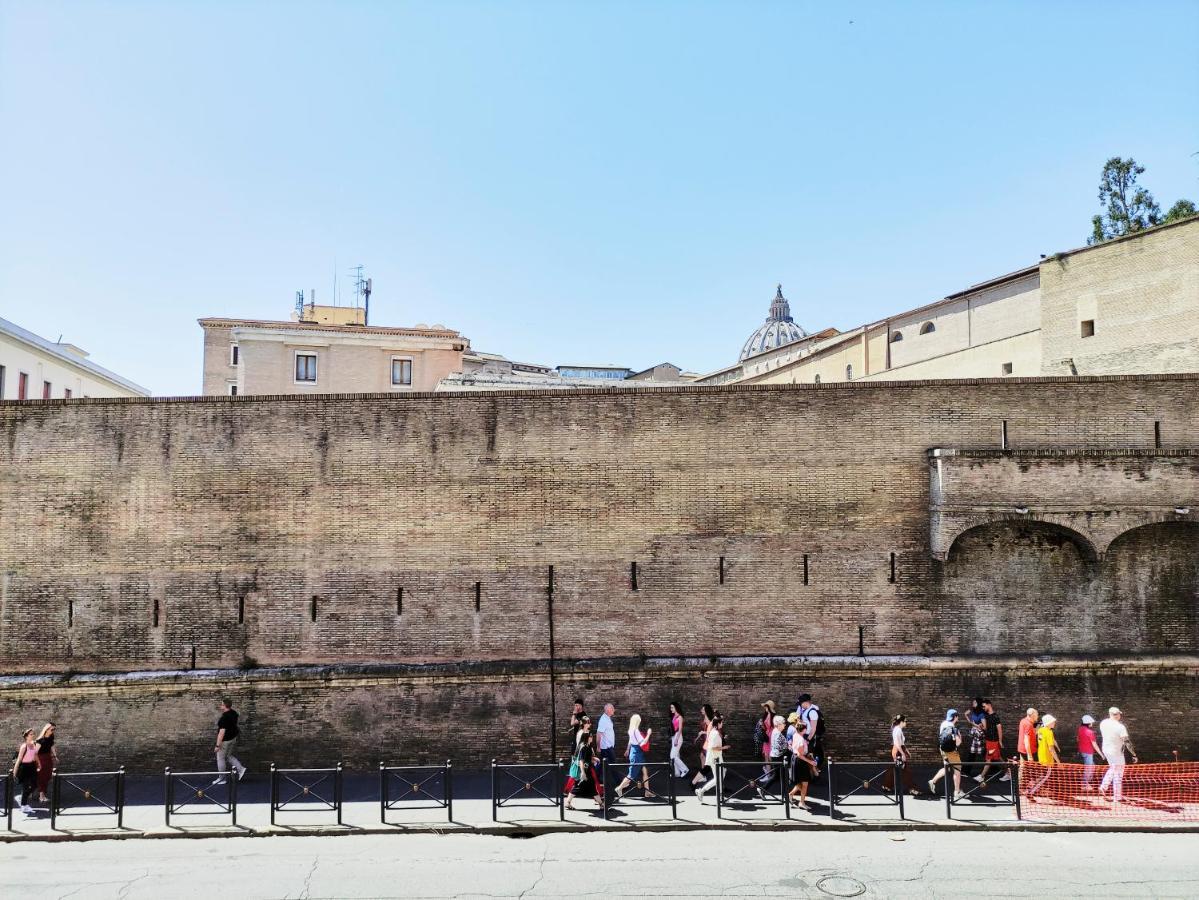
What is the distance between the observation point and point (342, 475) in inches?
504

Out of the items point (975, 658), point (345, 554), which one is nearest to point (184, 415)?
point (345, 554)

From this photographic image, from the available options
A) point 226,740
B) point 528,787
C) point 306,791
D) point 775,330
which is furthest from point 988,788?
point 775,330

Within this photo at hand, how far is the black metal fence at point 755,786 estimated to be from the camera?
10.3 m

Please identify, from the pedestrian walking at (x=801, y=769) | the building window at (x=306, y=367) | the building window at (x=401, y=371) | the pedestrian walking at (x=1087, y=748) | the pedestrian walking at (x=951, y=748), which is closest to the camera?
the pedestrian walking at (x=801, y=769)

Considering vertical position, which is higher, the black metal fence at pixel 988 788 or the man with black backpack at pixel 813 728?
the man with black backpack at pixel 813 728

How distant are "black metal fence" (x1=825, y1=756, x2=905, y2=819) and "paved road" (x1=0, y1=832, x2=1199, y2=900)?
0.57 m

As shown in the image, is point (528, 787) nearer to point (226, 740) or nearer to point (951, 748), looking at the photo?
point (226, 740)

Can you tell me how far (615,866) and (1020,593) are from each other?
7005mm

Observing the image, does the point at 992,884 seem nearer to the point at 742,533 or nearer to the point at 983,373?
the point at 742,533

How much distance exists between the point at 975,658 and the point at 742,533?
11.8ft

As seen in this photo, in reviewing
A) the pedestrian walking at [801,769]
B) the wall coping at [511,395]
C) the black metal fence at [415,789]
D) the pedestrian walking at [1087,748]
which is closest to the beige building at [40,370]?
the wall coping at [511,395]

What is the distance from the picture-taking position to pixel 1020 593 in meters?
12.3

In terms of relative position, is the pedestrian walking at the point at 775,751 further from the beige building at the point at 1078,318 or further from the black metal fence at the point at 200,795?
the beige building at the point at 1078,318

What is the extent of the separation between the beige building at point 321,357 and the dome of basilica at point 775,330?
5751cm
